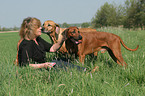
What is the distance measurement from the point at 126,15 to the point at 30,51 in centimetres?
→ 4248

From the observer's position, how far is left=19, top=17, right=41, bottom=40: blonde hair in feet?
10.2

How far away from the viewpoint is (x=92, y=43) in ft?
14.0

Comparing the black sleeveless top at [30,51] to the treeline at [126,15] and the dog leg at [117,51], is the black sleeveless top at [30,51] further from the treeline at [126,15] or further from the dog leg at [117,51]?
the treeline at [126,15]

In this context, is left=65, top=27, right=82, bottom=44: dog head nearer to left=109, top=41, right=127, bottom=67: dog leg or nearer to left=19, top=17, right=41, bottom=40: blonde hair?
left=109, top=41, right=127, bottom=67: dog leg

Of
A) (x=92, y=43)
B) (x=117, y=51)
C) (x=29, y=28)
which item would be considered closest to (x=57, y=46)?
(x=29, y=28)

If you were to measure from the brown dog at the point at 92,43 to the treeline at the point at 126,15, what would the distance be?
33401 millimetres

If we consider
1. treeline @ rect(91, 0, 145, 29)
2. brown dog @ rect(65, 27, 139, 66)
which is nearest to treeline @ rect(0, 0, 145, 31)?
treeline @ rect(91, 0, 145, 29)

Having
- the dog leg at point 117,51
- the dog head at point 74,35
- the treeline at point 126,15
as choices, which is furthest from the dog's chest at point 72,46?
the treeline at point 126,15

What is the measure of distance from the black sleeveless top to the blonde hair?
14cm

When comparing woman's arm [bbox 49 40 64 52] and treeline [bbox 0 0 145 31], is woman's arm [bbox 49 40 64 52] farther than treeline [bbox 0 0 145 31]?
No

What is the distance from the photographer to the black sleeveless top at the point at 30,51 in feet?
9.71

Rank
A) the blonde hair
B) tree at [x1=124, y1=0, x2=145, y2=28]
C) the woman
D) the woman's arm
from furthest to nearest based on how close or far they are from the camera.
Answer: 1. tree at [x1=124, y1=0, x2=145, y2=28]
2. the woman's arm
3. the blonde hair
4. the woman

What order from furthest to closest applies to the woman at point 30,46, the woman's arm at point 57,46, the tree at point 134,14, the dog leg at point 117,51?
the tree at point 134,14 → the dog leg at point 117,51 → the woman's arm at point 57,46 → the woman at point 30,46

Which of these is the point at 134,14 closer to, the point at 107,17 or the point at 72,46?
the point at 107,17
